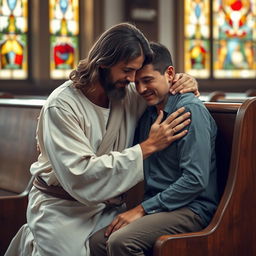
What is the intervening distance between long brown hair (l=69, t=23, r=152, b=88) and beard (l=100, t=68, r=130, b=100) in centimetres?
3

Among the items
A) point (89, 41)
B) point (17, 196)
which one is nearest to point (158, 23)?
point (89, 41)

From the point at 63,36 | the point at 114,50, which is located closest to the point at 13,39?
the point at 63,36

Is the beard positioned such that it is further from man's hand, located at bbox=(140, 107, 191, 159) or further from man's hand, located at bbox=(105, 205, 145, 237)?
man's hand, located at bbox=(105, 205, 145, 237)

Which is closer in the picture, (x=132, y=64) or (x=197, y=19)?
(x=132, y=64)

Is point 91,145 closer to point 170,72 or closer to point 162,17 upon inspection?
point 170,72

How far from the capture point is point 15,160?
4207 millimetres

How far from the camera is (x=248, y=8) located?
1095 cm

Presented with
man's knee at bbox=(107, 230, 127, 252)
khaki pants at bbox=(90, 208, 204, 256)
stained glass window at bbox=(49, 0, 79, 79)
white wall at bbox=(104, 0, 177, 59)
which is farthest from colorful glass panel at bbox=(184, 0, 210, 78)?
man's knee at bbox=(107, 230, 127, 252)

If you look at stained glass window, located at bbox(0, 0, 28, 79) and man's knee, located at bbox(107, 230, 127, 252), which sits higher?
stained glass window, located at bbox(0, 0, 28, 79)

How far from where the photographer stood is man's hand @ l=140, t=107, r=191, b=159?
2658mm

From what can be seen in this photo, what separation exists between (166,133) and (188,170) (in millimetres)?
180

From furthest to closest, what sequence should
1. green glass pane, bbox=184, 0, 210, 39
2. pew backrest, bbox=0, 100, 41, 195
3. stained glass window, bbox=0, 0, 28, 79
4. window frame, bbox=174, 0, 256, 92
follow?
green glass pane, bbox=184, 0, 210, 39, window frame, bbox=174, 0, 256, 92, stained glass window, bbox=0, 0, 28, 79, pew backrest, bbox=0, 100, 41, 195

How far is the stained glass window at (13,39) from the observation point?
27.0ft

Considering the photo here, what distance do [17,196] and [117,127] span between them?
3.39 ft
